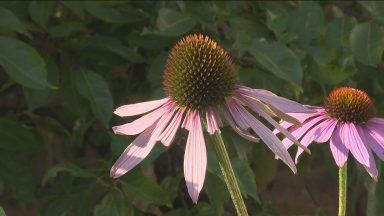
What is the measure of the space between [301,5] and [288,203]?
1.46 metres

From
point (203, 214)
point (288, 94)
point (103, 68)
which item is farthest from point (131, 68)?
point (203, 214)

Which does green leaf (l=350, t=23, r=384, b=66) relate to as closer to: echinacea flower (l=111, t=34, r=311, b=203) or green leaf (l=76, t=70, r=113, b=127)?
green leaf (l=76, t=70, r=113, b=127)

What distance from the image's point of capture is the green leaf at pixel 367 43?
1.70m

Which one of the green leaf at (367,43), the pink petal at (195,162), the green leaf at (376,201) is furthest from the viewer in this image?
the green leaf at (367,43)

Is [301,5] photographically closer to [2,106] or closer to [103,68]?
[103,68]

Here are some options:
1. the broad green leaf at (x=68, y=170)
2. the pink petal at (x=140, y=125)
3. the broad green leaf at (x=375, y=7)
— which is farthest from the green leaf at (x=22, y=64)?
the broad green leaf at (x=375, y=7)

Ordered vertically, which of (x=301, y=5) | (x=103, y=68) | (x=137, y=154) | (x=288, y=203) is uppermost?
(x=301, y=5)

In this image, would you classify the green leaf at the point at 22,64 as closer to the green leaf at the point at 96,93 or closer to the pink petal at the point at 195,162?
the green leaf at the point at 96,93

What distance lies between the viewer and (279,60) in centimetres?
161

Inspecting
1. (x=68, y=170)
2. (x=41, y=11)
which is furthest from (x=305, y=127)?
(x=41, y=11)

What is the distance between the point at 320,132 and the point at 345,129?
4 centimetres

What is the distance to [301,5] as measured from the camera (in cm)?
188

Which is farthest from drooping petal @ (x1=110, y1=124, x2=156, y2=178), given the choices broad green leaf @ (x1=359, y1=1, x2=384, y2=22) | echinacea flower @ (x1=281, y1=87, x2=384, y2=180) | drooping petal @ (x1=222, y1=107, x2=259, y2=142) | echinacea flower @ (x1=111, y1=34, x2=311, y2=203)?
broad green leaf @ (x1=359, y1=1, x2=384, y2=22)

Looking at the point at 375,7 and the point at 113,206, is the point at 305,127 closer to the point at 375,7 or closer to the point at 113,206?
the point at 113,206
